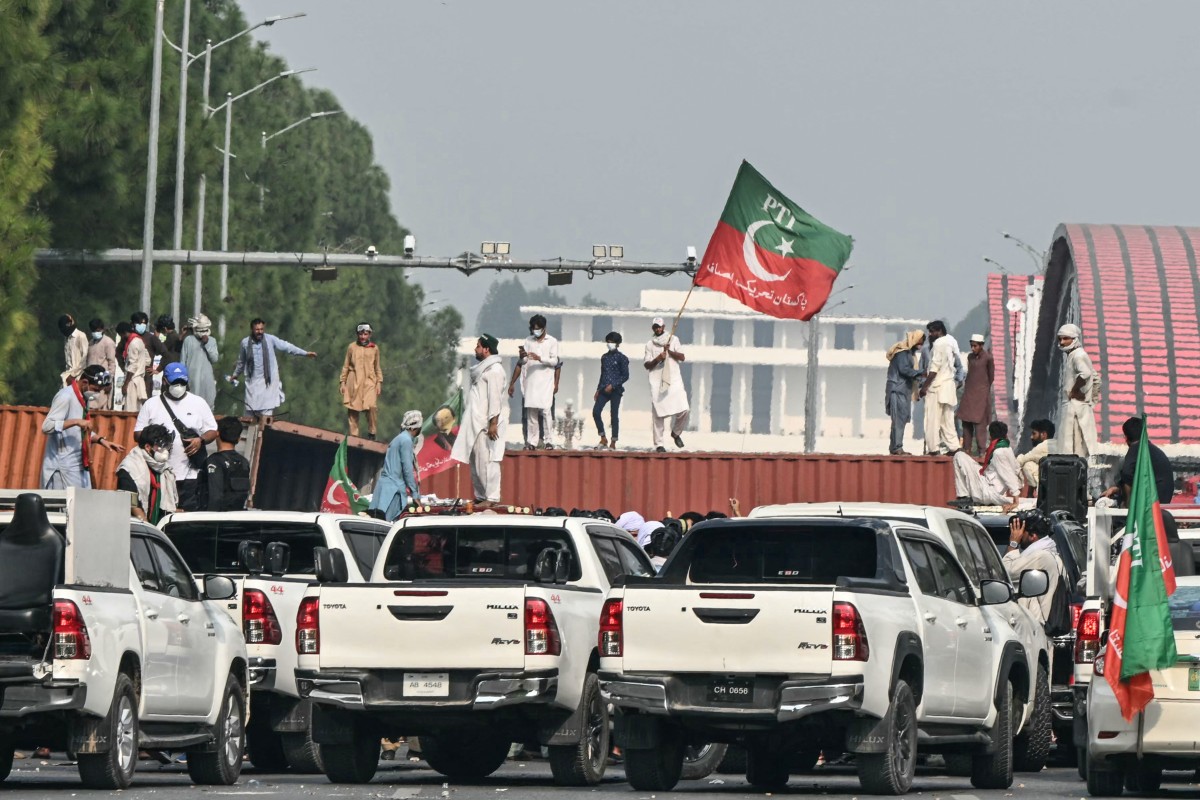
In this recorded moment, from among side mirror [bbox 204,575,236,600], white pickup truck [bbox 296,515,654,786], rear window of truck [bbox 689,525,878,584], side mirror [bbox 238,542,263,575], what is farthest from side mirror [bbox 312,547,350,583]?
rear window of truck [bbox 689,525,878,584]

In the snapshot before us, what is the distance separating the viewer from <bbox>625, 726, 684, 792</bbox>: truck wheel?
15.2m

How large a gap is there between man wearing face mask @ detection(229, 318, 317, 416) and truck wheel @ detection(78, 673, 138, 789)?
60.7 feet

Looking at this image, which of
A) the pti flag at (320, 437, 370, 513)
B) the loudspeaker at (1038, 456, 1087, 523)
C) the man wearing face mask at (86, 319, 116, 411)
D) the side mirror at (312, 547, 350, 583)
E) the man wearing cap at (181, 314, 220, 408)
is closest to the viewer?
the side mirror at (312, 547, 350, 583)

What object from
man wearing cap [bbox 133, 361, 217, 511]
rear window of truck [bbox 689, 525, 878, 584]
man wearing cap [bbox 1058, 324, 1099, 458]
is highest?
man wearing cap [bbox 1058, 324, 1099, 458]

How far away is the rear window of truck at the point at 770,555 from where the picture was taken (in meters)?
15.1

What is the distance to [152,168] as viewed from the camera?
143 ft

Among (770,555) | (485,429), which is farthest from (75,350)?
(770,555)

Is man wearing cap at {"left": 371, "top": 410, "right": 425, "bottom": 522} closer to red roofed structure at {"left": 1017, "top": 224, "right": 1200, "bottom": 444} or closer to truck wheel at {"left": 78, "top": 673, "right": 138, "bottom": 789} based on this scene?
truck wheel at {"left": 78, "top": 673, "right": 138, "bottom": 789}

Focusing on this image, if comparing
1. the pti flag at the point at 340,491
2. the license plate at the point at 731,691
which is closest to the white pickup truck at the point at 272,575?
the license plate at the point at 731,691

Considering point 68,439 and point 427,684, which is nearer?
point 427,684

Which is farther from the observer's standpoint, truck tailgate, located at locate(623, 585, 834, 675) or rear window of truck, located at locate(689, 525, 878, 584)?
rear window of truck, located at locate(689, 525, 878, 584)

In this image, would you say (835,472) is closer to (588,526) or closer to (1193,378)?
(588,526)

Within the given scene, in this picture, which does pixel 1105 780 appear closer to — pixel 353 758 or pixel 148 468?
pixel 353 758

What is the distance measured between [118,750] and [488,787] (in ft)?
7.83
